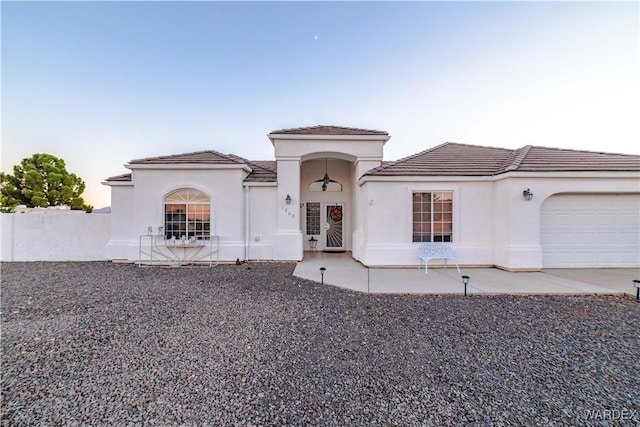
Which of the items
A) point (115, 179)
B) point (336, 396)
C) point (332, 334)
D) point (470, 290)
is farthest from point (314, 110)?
point (336, 396)

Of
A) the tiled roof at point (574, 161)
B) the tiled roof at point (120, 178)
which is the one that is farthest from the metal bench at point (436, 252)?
the tiled roof at point (120, 178)

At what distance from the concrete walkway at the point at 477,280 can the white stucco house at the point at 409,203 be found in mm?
669

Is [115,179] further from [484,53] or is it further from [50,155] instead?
[50,155]

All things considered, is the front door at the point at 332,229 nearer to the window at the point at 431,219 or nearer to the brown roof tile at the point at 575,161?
the window at the point at 431,219

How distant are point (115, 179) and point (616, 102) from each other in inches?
897

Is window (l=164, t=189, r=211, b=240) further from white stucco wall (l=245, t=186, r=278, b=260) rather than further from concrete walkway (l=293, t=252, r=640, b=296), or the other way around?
concrete walkway (l=293, t=252, r=640, b=296)

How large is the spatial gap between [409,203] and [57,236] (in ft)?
52.6

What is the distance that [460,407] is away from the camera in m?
2.63

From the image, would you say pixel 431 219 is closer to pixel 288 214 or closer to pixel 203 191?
pixel 288 214

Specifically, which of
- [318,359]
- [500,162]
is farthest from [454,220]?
[318,359]

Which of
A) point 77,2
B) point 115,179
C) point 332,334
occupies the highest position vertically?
point 77,2

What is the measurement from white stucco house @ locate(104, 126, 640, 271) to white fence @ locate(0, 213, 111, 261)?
3.37 feet

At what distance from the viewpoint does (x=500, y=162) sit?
10.3 meters

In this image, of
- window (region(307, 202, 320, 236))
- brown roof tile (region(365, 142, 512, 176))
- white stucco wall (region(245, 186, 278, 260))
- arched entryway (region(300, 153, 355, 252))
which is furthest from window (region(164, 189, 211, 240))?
brown roof tile (region(365, 142, 512, 176))
